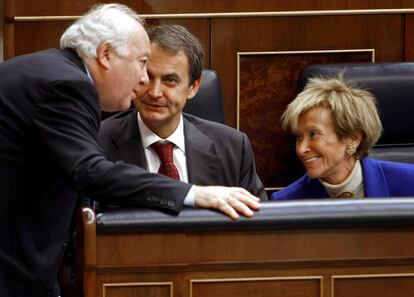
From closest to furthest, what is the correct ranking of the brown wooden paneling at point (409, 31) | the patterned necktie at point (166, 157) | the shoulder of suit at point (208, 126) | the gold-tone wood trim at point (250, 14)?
the patterned necktie at point (166, 157)
the shoulder of suit at point (208, 126)
the gold-tone wood trim at point (250, 14)
the brown wooden paneling at point (409, 31)

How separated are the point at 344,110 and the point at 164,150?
1.36 ft

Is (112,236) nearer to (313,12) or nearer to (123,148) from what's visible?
(123,148)

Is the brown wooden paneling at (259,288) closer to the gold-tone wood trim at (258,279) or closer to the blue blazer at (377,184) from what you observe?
the gold-tone wood trim at (258,279)

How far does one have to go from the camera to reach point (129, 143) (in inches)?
87.9

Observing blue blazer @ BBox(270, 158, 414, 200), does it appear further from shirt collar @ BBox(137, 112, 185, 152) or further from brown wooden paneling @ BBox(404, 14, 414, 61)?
brown wooden paneling @ BBox(404, 14, 414, 61)

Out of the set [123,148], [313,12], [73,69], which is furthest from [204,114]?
[73,69]

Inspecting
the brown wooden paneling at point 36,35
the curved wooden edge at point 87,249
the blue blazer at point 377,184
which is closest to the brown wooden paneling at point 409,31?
the brown wooden paneling at point 36,35

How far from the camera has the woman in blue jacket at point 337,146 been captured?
7.51 feet

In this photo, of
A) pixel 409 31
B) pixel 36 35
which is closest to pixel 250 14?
pixel 409 31

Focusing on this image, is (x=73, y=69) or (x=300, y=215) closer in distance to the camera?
(x=300, y=215)

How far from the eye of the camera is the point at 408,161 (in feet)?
8.80

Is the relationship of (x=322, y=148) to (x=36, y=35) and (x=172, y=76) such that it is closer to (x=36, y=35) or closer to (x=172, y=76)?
(x=172, y=76)

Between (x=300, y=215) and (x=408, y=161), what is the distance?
1.16m

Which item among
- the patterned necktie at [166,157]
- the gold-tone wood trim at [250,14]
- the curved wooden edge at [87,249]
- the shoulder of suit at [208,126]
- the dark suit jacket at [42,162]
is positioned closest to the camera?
the curved wooden edge at [87,249]
